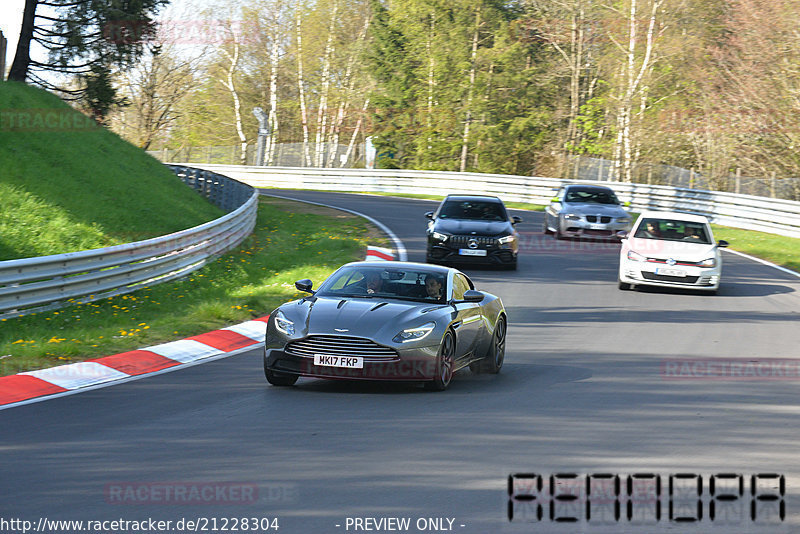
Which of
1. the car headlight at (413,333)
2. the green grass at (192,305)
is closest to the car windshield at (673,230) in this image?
the green grass at (192,305)

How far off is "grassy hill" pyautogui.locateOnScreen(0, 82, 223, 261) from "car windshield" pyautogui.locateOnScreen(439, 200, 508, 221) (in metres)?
6.85

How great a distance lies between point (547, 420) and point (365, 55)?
199ft

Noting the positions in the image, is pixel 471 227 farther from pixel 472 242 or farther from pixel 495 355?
pixel 495 355

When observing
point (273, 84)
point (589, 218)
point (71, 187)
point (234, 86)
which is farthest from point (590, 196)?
point (234, 86)

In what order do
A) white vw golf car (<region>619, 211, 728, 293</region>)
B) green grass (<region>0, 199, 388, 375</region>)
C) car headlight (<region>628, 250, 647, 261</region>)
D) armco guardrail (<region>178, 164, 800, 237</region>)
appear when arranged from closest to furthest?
green grass (<region>0, 199, 388, 375</region>), white vw golf car (<region>619, 211, 728, 293</region>), car headlight (<region>628, 250, 647, 261</region>), armco guardrail (<region>178, 164, 800, 237</region>)

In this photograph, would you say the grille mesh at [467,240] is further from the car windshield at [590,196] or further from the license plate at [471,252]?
the car windshield at [590,196]

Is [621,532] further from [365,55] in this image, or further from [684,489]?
[365,55]

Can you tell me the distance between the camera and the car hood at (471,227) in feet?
73.0

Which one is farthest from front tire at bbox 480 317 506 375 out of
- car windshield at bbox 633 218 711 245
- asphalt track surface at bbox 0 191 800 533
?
car windshield at bbox 633 218 711 245

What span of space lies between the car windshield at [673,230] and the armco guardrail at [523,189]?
13.3 m

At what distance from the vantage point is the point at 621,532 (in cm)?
598

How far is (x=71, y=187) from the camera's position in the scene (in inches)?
946

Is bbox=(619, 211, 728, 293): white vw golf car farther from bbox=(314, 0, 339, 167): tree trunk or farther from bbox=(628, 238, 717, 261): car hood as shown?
bbox=(314, 0, 339, 167): tree trunk

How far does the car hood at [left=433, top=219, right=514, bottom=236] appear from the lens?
22.2m
